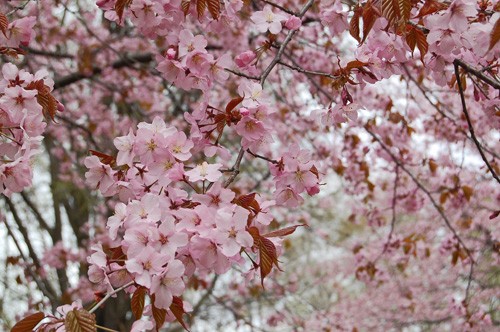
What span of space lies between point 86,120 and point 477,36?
4341 millimetres

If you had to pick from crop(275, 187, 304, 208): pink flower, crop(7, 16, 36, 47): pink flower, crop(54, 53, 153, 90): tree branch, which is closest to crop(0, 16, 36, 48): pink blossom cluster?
crop(7, 16, 36, 47): pink flower

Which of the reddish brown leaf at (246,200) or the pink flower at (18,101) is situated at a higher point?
the pink flower at (18,101)

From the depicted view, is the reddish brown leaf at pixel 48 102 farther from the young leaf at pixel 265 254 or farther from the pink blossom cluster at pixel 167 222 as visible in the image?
the young leaf at pixel 265 254

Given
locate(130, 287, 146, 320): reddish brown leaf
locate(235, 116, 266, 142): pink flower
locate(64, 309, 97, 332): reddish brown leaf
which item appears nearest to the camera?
locate(64, 309, 97, 332): reddish brown leaf

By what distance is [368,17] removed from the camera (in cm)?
128

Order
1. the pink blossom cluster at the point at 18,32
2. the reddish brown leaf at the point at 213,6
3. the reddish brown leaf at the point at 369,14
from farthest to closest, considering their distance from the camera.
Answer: the pink blossom cluster at the point at 18,32 → the reddish brown leaf at the point at 213,6 → the reddish brown leaf at the point at 369,14

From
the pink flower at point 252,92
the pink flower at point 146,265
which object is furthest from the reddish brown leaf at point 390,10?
the pink flower at point 146,265

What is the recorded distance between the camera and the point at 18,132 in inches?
56.9

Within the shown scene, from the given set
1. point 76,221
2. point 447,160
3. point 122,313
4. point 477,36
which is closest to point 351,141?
point 447,160

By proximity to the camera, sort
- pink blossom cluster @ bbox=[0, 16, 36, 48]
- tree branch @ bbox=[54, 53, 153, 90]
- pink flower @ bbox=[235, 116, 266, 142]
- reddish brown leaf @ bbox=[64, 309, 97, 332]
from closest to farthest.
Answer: reddish brown leaf @ bbox=[64, 309, 97, 332]
pink flower @ bbox=[235, 116, 266, 142]
pink blossom cluster @ bbox=[0, 16, 36, 48]
tree branch @ bbox=[54, 53, 153, 90]

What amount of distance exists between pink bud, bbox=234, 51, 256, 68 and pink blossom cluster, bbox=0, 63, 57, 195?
55cm

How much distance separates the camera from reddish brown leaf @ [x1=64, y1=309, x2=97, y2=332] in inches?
41.3

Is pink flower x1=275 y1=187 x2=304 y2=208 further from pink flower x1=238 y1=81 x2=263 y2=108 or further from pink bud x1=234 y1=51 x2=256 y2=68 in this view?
pink bud x1=234 y1=51 x2=256 y2=68

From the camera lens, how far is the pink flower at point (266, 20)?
164 centimetres
